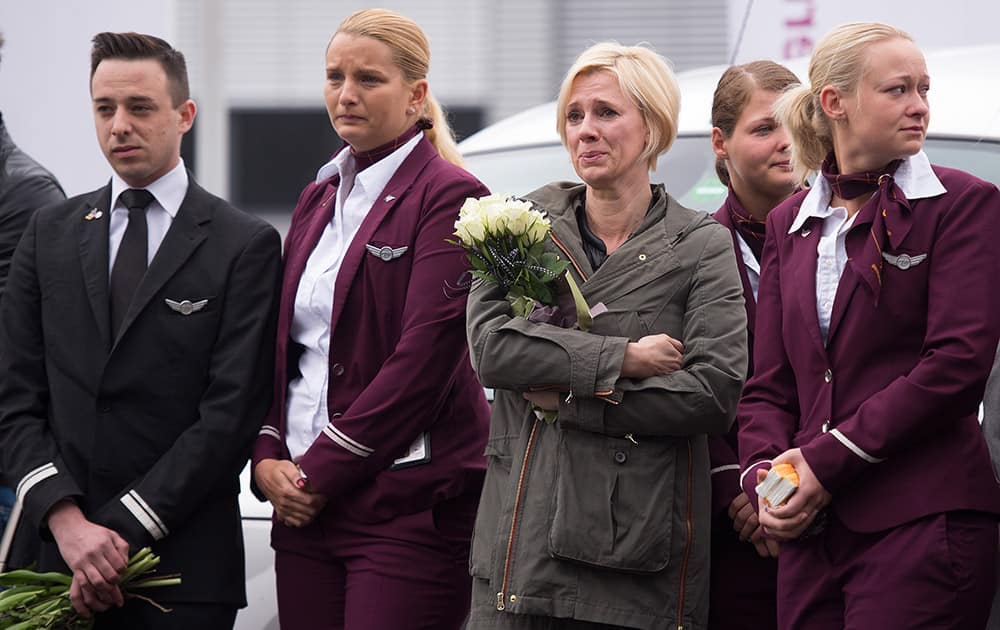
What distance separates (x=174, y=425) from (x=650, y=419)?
1.35 m

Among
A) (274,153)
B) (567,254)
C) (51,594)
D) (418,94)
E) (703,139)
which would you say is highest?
(418,94)

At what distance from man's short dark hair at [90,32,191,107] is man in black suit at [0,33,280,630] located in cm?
6

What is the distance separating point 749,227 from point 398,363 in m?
1.04

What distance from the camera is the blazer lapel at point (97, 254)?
4.27 metres

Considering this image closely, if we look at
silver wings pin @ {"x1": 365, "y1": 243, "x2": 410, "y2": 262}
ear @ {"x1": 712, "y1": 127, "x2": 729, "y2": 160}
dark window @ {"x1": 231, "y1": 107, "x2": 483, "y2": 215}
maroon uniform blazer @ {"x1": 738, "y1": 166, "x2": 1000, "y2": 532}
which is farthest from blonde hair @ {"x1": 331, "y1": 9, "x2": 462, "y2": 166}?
dark window @ {"x1": 231, "y1": 107, "x2": 483, "y2": 215}

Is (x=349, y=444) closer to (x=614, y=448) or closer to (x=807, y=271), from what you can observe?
(x=614, y=448)

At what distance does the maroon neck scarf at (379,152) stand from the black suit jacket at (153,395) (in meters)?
0.37

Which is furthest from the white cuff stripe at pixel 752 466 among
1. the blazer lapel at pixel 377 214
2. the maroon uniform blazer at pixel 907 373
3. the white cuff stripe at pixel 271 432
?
the white cuff stripe at pixel 271 432

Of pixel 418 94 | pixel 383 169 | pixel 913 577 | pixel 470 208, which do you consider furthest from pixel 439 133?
pixel 913 577

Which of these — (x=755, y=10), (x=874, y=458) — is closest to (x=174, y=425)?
(x=874, y=458)

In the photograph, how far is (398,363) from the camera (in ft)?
13.4

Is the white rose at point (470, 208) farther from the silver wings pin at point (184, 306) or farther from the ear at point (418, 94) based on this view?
the silver wings pin at point (184, 306)

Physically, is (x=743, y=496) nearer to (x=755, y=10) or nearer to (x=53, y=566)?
(x=53, y=566)

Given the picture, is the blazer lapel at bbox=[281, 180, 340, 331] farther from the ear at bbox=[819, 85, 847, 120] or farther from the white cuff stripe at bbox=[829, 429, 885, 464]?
the white cuff stripe at bbox=[829, 429, 885, 464]
